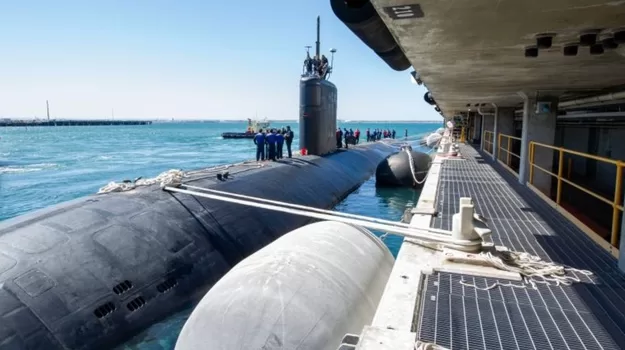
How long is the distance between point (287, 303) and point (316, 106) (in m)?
16.3

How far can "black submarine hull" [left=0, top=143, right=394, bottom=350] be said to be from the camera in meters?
6.05

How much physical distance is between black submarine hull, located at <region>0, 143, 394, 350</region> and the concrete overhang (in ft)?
17.8

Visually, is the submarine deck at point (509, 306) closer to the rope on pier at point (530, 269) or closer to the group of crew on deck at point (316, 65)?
the rope on pier at point (530, 269)

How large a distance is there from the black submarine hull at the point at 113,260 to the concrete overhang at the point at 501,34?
17.8ft

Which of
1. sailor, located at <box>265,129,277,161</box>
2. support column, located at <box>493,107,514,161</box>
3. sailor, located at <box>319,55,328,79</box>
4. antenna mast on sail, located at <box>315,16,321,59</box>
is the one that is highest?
antenna mast on sail, located at <box>315,16,321,59</box>

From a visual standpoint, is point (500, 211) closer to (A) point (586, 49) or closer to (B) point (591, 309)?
(A) point (586, 49)

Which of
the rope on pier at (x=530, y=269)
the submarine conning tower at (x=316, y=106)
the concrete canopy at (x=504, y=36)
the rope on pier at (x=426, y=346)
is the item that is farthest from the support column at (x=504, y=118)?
the rope on pier at (x=426, y=346)

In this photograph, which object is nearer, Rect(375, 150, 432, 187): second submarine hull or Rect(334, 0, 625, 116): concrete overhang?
Rect(334, 0, 625, 116): concrete overhang

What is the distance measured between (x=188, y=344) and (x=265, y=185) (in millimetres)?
9726

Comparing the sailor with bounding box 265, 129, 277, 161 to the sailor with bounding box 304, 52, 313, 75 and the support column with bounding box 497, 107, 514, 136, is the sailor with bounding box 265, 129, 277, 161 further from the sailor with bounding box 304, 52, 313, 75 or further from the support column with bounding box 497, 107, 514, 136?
the support column with bounding box 497, 107, 514, 136

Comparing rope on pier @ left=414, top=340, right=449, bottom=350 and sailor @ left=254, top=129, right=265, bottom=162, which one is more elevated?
sailor @ left=254, top=129, right=265, bottom=162

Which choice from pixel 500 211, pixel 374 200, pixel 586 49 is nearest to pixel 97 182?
pixel 374 200

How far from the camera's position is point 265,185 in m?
13.7

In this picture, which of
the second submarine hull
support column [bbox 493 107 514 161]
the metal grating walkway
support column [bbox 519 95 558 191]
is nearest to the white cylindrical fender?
the metal grating walkway
